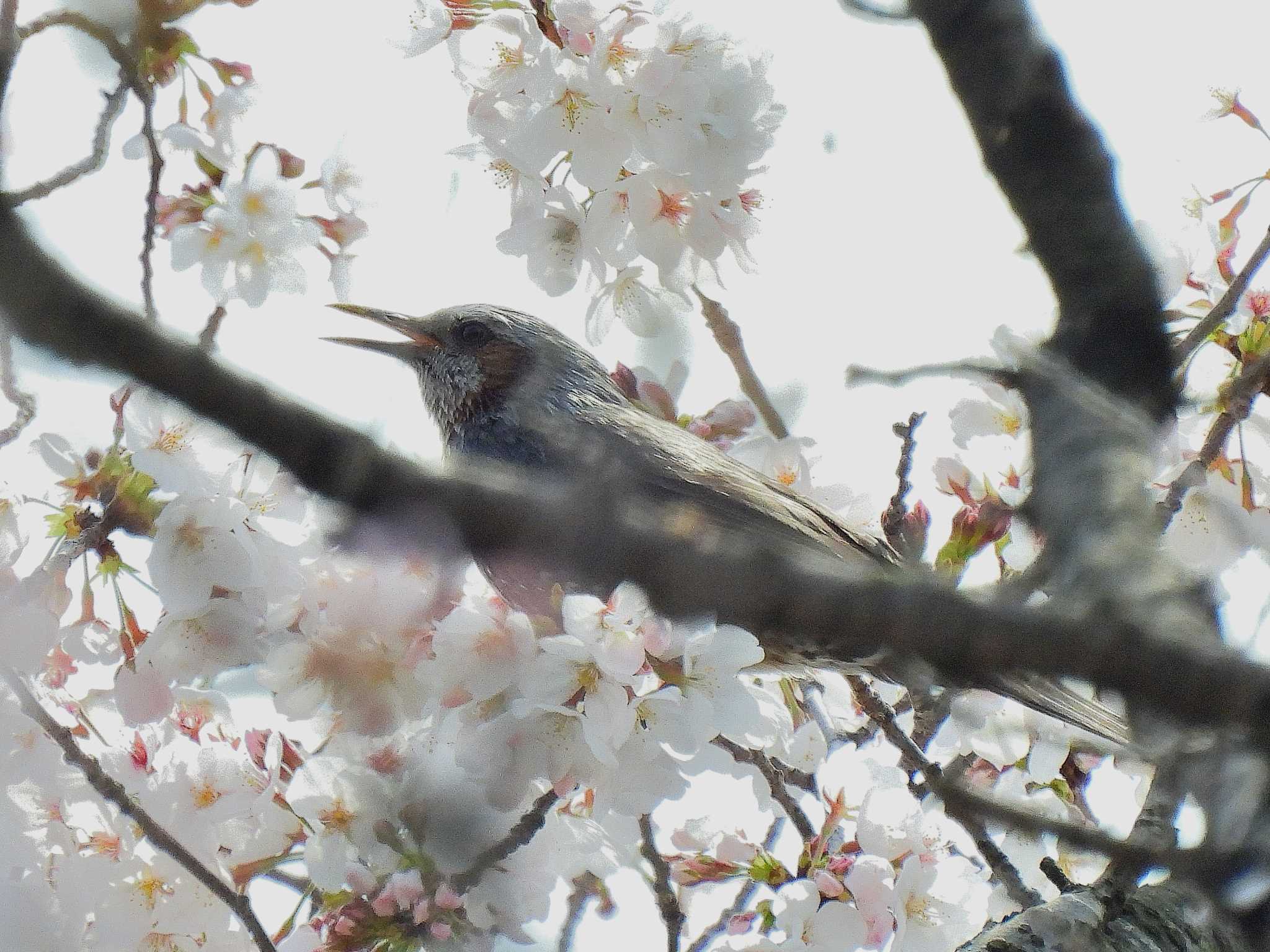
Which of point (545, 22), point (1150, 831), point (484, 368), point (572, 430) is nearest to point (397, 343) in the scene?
point (484, 368)

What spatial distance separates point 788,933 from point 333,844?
91cm

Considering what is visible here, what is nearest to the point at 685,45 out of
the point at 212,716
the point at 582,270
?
the point at 582,270

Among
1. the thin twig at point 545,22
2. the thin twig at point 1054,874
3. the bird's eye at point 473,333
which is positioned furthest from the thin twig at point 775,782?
the bird's eye at point 473,333

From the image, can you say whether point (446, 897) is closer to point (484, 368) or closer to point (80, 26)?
point (80, 26)

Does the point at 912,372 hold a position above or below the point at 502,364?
below

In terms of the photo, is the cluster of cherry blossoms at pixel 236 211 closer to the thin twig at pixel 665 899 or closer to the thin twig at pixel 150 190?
the thin twig at pixel 150 190

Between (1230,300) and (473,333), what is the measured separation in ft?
9.42

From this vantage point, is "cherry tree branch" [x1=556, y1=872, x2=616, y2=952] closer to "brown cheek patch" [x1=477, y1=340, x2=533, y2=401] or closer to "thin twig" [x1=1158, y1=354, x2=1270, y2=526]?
"thin twig" [x1=1158, y1=354, x2=1270, y2=526]

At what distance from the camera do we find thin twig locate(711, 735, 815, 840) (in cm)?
264

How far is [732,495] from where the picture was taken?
3.80 metres

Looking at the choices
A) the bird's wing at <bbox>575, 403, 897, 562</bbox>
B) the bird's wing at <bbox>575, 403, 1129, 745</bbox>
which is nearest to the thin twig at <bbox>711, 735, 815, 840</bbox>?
the bird's wing at <bbox>575, 403, 1129, 745</bbox>

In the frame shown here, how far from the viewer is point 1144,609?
1205 millimetres

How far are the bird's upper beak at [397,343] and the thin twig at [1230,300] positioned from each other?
2.34 meters

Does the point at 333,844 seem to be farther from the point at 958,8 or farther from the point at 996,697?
the point at 958,8
